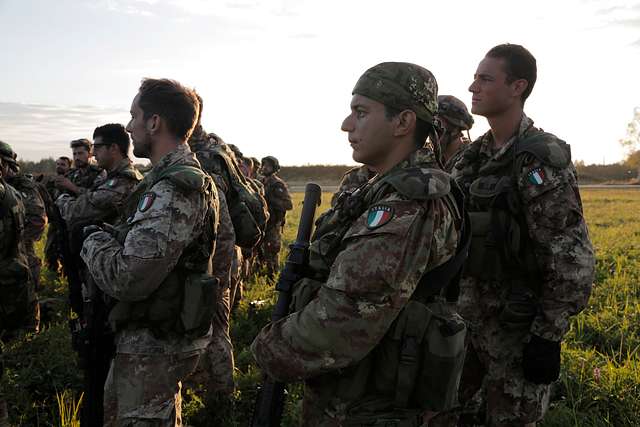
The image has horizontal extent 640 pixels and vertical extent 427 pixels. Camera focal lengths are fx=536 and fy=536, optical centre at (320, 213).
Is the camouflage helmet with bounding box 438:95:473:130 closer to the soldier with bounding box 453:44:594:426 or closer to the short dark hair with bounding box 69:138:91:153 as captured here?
the soldier with bounding box 453:44:594:426

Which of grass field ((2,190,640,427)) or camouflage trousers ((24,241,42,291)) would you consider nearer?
grass field ((2,190,640,427))

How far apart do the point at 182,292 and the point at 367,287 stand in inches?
51.4

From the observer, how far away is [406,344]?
6.14 feet

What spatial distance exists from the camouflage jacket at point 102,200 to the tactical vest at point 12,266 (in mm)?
359

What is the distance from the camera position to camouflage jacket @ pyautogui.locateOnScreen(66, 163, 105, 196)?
26.3 feet

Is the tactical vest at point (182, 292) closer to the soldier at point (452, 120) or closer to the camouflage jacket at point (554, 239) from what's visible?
the camouflage jacket at point (554, 239)

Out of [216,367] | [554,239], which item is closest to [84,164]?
[216,367]

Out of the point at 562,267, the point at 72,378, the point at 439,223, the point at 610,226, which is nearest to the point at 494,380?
the point at 562,267

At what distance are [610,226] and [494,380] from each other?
1428 centimetres

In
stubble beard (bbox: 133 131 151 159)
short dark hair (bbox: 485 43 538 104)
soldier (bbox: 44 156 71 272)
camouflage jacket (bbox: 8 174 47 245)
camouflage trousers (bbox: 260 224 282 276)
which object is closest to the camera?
stubble beard (bbox: 133 131 151 159)

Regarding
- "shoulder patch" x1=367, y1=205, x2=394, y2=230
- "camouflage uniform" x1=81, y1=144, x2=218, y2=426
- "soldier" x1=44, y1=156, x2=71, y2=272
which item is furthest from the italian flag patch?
"soldier" x1=44, y1=156, x2=71, y2=272

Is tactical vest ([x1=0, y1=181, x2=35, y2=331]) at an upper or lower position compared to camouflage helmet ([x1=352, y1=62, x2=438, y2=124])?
lower

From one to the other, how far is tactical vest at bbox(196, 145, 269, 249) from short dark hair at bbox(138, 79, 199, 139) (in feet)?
5.24

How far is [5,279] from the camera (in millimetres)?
4242
